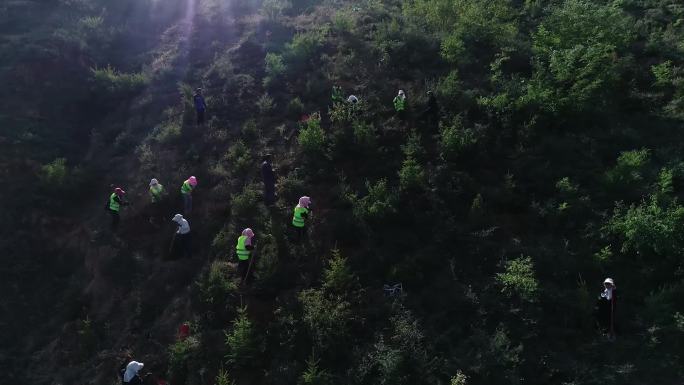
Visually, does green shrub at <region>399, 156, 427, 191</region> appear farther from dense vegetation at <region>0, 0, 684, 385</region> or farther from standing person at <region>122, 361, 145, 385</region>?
standing person at <region>122, 361, 145, 385</region>

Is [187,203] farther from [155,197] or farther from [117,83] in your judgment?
[117,83]

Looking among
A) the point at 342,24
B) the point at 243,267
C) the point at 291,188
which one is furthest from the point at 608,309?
the point at 342,24

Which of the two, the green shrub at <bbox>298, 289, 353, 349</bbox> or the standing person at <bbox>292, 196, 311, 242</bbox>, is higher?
the standing person at <bbox>292, 196, 311, 242</bbox>

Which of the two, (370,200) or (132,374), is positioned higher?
(370,200)

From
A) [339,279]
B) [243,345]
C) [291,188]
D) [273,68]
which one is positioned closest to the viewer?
[243,345]

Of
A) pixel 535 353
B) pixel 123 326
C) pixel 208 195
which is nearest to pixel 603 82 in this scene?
pixel 535 353

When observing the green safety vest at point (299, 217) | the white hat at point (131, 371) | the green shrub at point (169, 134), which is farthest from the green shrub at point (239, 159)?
the white hat at point (131, 371)

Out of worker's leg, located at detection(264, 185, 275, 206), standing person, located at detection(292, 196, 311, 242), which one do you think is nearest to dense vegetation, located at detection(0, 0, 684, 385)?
worker's leg, located at detection(264, 185, 275, 206)
